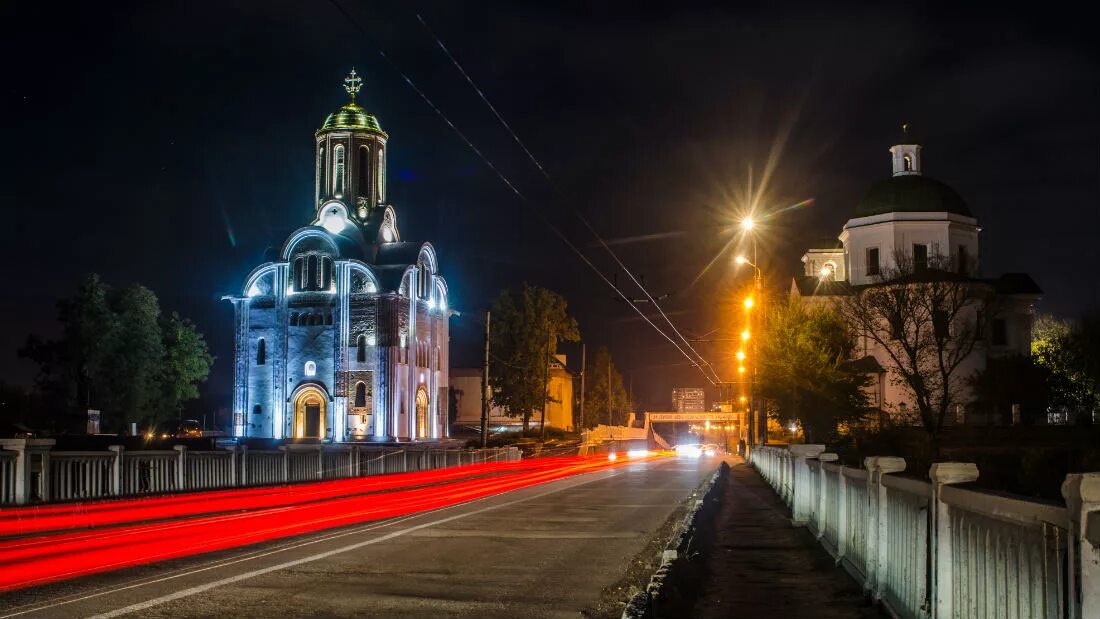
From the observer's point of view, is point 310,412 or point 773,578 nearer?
point 773,578

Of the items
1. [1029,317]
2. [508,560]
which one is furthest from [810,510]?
[1029,317]

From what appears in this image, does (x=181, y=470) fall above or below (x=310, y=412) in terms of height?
above

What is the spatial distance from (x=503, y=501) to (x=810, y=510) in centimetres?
1017

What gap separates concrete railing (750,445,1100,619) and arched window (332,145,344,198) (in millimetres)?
73237

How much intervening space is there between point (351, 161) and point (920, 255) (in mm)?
40719

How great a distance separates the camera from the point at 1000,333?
76.1 meters

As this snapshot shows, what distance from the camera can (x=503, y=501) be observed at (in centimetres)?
2603

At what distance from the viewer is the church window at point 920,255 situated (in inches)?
2858

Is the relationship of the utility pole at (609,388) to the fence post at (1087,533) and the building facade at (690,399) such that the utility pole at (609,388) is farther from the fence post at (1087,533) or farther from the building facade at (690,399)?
the fence post at (1087,533)

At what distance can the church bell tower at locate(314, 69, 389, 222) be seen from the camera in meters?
82.2

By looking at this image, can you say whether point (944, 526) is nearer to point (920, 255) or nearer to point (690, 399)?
point (920, 255)

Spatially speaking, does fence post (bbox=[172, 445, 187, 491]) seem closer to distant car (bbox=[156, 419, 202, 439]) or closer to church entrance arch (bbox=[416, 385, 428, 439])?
distant car (bbox=[156, 419, 202, 439])

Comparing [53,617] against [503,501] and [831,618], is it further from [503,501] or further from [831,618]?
[503,501]

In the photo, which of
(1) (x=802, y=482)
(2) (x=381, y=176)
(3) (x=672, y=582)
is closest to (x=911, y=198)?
(2) (x=381, y=176)
